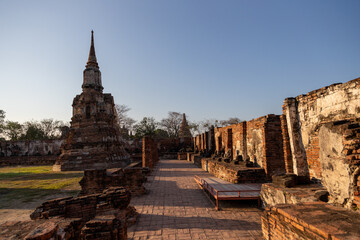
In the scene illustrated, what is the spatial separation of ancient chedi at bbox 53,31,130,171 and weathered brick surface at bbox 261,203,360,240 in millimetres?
16577

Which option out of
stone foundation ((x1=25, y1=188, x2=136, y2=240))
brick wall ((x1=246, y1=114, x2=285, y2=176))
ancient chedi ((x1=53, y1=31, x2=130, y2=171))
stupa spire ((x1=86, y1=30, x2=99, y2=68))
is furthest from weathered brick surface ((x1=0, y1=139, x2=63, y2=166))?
brick wall ((x1=246, y1=114, x2=285, y2=176))

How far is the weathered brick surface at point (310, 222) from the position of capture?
248cm

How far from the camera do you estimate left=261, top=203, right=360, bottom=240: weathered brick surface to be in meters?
2.48

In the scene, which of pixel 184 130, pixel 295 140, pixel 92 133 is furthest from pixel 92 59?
pixel 184 130

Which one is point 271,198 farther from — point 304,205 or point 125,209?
point 125,209

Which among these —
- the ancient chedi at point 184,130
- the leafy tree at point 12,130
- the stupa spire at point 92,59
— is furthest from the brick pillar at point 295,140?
the leafy tree at point 12,130

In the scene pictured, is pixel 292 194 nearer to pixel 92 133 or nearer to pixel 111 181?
pixel 111 181

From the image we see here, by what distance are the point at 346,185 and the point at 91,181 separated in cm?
745

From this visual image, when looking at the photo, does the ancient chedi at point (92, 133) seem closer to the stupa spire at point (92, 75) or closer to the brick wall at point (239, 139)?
the stupa spire at point (92, 75)

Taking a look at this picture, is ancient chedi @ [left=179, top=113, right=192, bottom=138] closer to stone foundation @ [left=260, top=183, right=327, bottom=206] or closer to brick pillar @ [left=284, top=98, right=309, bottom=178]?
brick pillar @ [left=284, top=98, right=309, bottom=178]

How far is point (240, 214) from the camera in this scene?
5.23 metres

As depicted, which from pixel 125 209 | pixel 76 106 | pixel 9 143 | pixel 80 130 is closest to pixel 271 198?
pixel 125 209

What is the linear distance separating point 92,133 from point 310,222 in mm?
19520

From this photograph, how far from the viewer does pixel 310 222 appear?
9.00 ft
